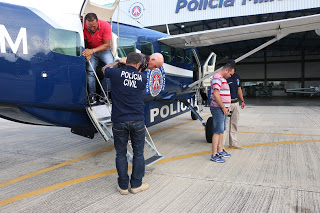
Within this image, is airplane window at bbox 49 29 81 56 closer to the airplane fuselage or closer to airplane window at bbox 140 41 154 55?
the airplane fuselage

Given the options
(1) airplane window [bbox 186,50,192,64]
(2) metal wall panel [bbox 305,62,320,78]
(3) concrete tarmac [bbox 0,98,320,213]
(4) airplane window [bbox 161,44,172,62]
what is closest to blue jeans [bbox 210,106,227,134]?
(3) concrete tarmac [bbox 0,98,320,213]

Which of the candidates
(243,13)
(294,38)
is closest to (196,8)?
(243,13)

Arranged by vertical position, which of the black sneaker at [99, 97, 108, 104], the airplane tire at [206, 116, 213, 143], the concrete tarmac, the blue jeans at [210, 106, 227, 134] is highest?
the black sneaker at [99, 97, 108, 104]

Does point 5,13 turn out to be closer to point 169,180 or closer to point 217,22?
point 169,180

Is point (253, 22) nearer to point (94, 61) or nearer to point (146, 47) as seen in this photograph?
point (146, 47)

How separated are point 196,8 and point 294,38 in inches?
688

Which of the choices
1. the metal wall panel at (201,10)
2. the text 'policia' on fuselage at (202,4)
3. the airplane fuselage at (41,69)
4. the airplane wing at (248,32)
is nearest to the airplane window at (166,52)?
the airplane wing at (248,32)

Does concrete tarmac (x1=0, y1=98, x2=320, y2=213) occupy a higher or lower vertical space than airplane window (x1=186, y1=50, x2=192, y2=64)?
lower

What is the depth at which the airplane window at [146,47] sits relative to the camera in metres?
5.29

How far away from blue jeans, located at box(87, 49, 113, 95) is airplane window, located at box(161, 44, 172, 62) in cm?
188

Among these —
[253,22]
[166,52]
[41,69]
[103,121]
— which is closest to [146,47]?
[166,52]

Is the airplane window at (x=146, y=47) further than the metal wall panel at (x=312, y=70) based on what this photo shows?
No

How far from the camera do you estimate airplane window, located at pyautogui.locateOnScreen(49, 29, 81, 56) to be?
370cm

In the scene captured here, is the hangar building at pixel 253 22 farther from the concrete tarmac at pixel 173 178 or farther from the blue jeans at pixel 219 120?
the concrete tarmac at pixel 173 178
